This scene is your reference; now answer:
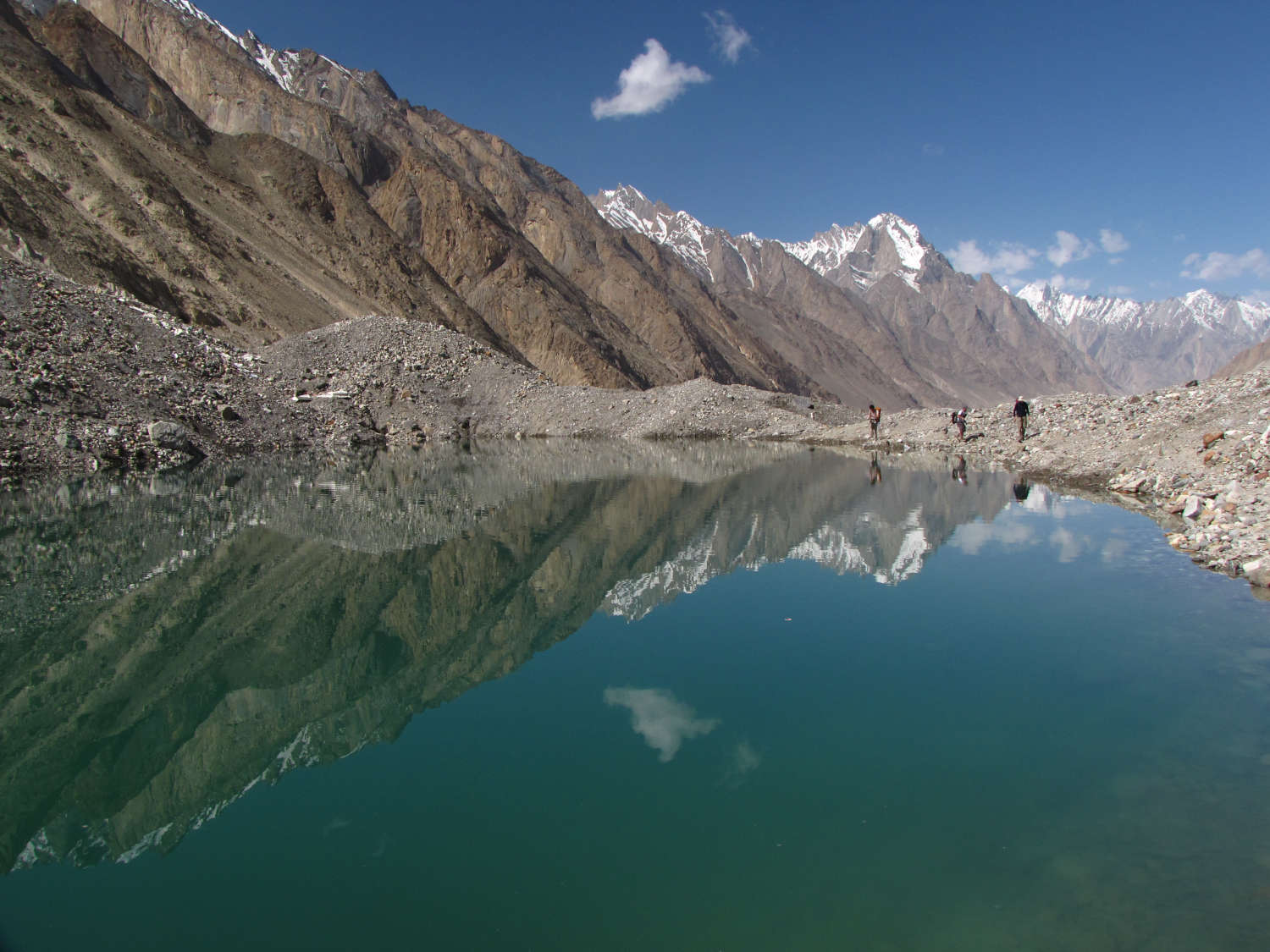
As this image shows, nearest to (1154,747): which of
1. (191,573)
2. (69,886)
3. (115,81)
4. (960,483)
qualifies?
(69,886)

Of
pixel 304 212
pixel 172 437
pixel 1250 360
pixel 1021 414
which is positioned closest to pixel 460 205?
pixel 304 212

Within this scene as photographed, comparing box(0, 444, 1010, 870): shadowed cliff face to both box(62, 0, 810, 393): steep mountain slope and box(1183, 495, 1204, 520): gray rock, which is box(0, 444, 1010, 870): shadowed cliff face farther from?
box(62, 0, 810, 393): steep mountain slope

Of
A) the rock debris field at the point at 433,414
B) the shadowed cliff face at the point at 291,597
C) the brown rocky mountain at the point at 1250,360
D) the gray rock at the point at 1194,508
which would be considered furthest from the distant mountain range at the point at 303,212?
the brown rocky mountain at the point at 1250,360

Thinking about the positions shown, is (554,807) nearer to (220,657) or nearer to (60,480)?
(220,657)

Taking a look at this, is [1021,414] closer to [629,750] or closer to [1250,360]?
[629,750]

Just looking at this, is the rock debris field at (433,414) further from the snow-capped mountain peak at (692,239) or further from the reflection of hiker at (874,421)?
the snow-capped mountain peak at (692,239)

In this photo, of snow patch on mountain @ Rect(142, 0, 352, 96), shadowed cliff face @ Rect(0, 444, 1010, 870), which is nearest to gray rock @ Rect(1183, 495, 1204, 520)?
shadowed cliff face @ Rect(0, 444, 1010, 870)
